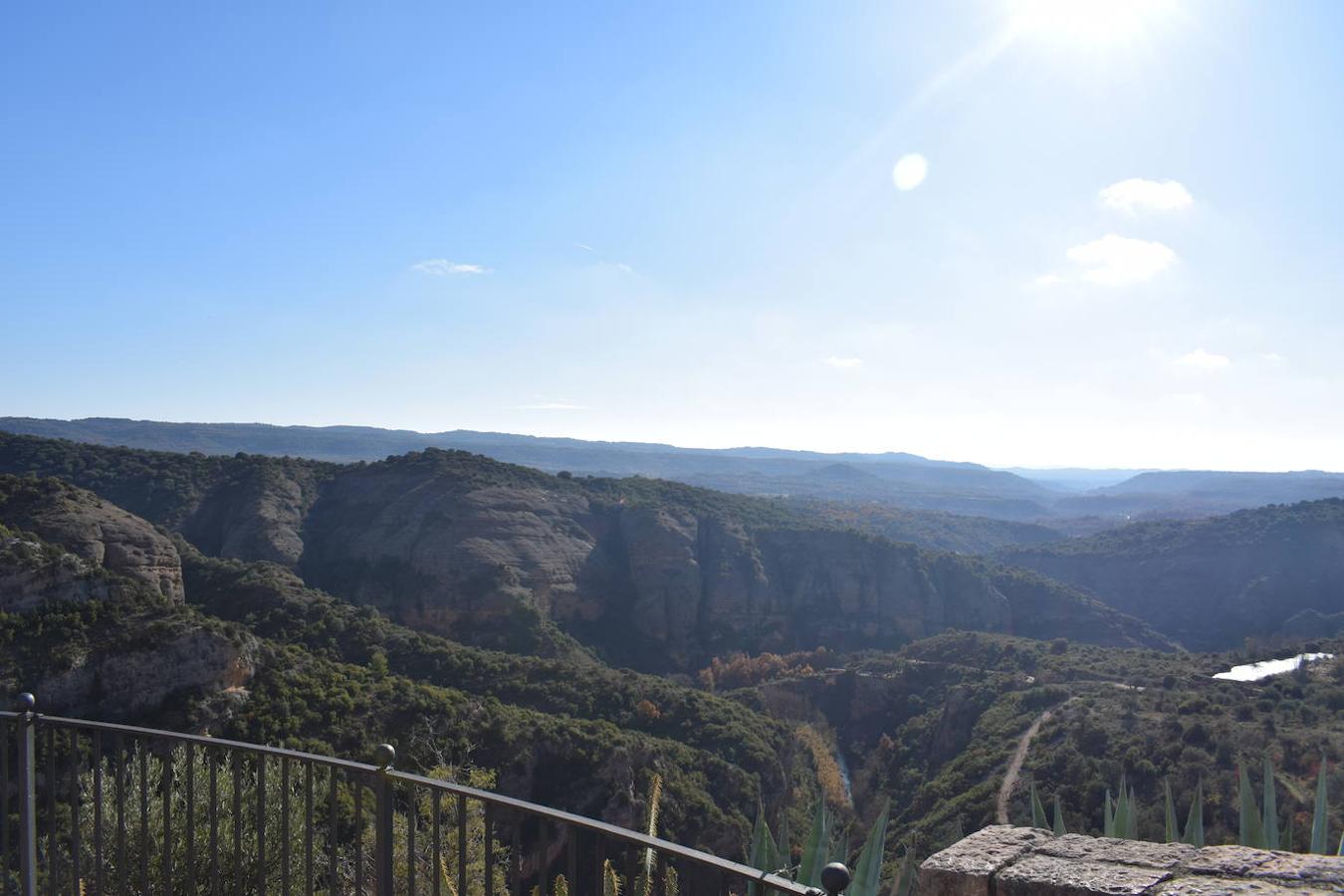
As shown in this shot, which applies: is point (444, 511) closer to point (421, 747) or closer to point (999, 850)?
point (421, 747)

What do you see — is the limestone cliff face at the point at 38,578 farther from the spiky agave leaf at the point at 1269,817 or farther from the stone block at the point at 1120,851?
the spiky agave leaf at the point at 1269,817

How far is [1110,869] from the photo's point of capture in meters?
2.24

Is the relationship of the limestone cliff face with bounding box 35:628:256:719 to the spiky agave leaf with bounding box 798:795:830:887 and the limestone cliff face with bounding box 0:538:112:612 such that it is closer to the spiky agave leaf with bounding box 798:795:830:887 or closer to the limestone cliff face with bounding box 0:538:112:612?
the limestone cliff face with bounding box 0:538:112:612

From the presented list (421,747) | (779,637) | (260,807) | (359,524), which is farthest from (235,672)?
(779,637)

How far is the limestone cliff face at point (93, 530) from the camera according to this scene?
66.8 feet

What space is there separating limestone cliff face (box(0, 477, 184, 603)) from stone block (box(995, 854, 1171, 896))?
22137 mm

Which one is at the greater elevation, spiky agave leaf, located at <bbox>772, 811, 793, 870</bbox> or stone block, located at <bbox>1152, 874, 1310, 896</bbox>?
stone block, located at <bbox>1152, 874, 1310, 896</bbox>

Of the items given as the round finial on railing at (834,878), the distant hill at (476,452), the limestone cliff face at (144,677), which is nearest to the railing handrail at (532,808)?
the round finial on railing at (834,878)

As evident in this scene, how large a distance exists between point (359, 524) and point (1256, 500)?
163394 millimetres

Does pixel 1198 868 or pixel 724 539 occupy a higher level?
pixel 1198 868

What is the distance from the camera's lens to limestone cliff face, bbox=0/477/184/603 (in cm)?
2036

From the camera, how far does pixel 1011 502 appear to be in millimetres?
163125

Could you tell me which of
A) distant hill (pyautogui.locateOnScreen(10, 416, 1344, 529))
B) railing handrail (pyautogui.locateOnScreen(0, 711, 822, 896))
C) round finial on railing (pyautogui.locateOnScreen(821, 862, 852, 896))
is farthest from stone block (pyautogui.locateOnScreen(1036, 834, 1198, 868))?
distant hill (pyautogui.locateOnScreen(10, 416, 1344, 529))

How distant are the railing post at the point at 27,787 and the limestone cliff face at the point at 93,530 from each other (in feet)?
62.2
